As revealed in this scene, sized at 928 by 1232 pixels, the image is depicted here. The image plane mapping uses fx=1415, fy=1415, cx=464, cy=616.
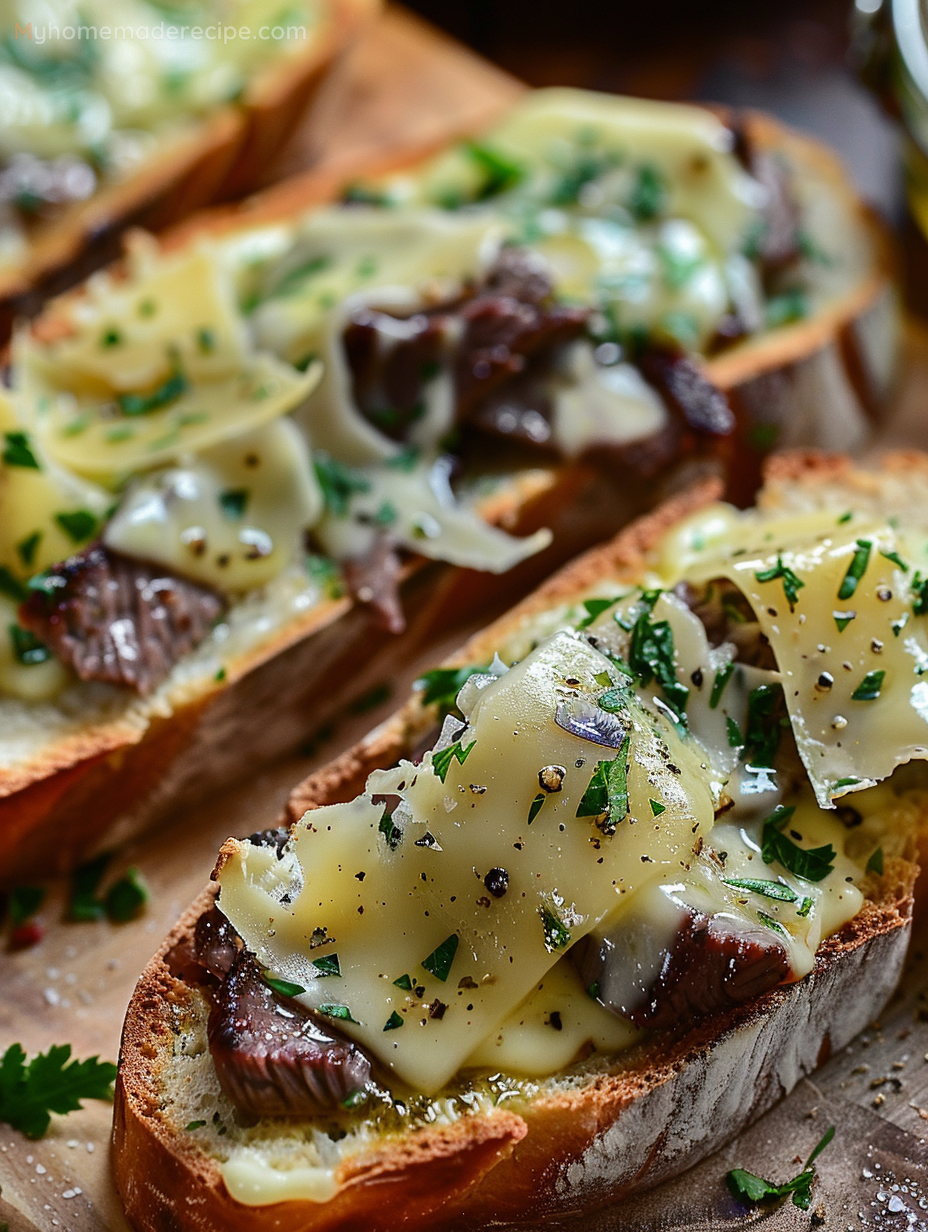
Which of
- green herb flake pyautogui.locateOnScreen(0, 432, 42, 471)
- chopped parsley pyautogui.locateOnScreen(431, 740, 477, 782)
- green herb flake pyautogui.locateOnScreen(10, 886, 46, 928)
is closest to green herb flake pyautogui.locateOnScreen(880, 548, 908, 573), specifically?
chopped parsley pyautogui.locateOnScreen(431, 740, 477, 782)

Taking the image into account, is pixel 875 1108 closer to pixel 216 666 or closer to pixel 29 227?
pixel 216 666

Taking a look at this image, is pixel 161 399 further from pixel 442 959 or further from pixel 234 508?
pixel 442 959

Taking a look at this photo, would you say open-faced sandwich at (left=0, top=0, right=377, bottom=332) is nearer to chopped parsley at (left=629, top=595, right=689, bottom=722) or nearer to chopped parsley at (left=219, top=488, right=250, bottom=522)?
chopped parsley at (left=219, top=488, right=250, bottom=522)

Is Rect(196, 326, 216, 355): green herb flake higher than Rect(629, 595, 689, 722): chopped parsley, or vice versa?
Rect(196, 326, 216, 355): green herb flake

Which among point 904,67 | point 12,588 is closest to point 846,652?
point 12,588

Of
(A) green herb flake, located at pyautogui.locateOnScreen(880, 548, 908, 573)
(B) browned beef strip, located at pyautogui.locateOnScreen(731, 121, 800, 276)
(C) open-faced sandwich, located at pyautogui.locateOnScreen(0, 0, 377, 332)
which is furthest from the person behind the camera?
(C) open-faced sandwich, located at pyautogui.locateOnScreen(0, 0, 377, 332)

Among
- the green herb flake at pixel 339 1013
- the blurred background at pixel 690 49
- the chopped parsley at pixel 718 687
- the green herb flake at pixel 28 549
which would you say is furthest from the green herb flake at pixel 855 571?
the blurred background at pixel 690 49

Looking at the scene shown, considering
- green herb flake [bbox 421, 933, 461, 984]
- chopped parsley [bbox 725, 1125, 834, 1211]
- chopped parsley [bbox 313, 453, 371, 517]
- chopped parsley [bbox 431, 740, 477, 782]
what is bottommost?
chopped parsley [bbox 725, 1125, 834, 1211]
